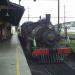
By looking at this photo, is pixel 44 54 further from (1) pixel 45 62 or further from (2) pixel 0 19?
(2) pixel 0 19

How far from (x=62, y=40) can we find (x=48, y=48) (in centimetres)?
213

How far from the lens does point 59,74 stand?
15.3m

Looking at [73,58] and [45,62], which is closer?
[45,62]

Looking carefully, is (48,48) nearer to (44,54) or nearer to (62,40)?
(44,54)

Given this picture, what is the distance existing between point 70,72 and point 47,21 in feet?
18.7

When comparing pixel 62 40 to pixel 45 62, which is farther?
pixel 62 40

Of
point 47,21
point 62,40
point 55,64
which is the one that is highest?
point 47,21

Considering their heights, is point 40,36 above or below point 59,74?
above

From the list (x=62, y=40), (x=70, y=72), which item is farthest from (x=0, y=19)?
(x=70, y=72)

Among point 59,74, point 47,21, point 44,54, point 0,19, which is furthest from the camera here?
point 0,19

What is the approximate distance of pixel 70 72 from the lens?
15.7 m

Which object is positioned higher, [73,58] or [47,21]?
[47,21]

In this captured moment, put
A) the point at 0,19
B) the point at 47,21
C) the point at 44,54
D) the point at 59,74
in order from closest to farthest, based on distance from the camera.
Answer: the point at 59,74 < the point at 44,54 < the point at 47,21 < the point at 0,19

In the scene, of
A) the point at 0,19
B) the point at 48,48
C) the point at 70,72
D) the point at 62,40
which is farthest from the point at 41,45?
the point at 0,19
